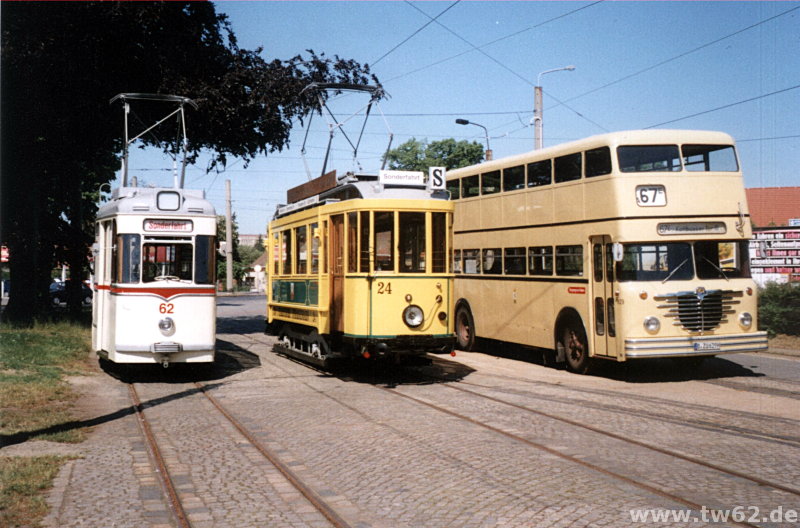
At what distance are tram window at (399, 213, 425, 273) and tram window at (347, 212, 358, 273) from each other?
74cm

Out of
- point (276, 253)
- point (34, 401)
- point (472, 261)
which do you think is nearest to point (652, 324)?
point (472, 261)

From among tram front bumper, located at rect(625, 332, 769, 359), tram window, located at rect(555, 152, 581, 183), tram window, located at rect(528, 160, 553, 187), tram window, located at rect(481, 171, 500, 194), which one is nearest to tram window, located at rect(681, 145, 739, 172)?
tram window, located at rect(555, 152, 581, 183)

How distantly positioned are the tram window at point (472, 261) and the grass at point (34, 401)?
29.4ft

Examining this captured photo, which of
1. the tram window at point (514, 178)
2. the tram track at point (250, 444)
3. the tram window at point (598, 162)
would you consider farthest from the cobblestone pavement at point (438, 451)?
the tram window at point (514, 178)

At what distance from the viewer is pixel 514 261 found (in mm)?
17875

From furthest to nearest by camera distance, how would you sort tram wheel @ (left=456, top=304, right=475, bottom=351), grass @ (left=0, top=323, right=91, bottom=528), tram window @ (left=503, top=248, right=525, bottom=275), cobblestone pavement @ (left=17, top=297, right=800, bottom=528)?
tram wheel @ (left=456, top=304, right=475, bottom=351) < tram window @ (left=503, top=248, right=525, bottom=275) < grass @ (left=0, top=323, right=91, bottom=528) < cobblestone pavement @ (left=17, top=297, right=800, bottom=528)

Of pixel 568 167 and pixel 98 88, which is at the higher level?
pixel 98 88

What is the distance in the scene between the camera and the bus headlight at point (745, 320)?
48.1ft

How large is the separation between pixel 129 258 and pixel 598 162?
8441mm

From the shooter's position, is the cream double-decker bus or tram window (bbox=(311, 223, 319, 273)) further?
tram window (bbox=(311, 223, 319, 273))

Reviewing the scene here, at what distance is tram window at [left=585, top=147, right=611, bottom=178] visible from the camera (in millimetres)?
14641

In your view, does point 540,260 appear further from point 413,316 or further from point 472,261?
point 413,316

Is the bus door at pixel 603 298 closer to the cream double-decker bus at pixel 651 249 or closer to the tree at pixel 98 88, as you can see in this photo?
the cream double-decker bus at pixel 651 249

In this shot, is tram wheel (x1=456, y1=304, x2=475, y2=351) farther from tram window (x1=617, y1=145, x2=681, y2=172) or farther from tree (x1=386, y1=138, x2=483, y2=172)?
tree (x1=386, y1=138, x2=483, y2=172)
